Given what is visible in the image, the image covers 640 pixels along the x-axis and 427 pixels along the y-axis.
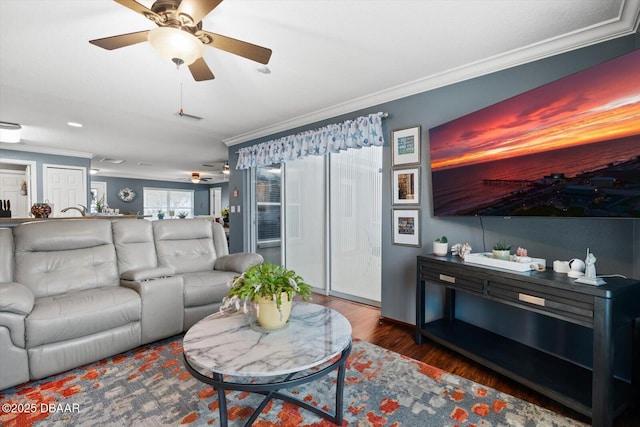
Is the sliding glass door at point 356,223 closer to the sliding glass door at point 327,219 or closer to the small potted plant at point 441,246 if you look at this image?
the sliding glass door at point 327,219

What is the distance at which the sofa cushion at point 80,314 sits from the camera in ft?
6.25

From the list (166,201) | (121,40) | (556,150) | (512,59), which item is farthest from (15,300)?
(166,201)

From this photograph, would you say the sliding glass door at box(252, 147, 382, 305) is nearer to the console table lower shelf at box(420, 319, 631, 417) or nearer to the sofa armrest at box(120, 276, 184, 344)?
the console table lower shelf at box(420, 319, 631, 417)

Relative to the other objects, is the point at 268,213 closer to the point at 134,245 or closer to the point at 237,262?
the point at 237,262

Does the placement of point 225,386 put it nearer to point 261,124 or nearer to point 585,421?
point 585,421

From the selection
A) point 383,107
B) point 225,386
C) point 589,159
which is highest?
point 383,107

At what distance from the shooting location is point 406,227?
9.63 ft

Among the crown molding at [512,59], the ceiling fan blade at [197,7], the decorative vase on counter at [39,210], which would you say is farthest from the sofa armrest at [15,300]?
the crown molding at [512,59]

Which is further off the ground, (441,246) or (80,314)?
(441,246)

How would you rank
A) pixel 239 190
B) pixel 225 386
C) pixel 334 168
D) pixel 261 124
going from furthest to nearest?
pixel 239 190 → pixel 261 124 → pixel 334 168 → pixel 225 386

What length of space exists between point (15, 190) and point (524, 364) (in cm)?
909

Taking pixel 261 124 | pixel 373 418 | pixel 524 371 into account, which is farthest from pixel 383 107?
pixel 373 418

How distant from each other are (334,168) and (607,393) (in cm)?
308

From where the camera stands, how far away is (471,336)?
2312 millimetres
